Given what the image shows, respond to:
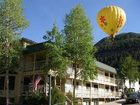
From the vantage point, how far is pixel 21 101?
46469mm

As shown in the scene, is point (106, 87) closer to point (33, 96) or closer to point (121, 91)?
point (121, 91)

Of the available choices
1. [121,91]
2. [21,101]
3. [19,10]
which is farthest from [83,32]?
[121,91]

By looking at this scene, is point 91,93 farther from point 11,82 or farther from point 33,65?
point 11,82

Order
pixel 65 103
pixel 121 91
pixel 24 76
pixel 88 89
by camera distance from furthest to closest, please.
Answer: pixel 121 91 < pixel 88 89 < pixel 24 76 < pixel 65 103

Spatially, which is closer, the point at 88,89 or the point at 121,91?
the point at 88,89

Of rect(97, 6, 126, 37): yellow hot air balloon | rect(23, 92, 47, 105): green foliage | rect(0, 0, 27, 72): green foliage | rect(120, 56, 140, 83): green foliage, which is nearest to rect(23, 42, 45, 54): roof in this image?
rect(0, 0, 27, 72): green foliage

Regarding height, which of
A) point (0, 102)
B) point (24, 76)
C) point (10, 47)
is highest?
point (10, 47)

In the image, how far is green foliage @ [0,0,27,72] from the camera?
1620 inches

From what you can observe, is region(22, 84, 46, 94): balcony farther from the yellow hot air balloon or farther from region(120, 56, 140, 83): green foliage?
region(120, 56, 140, 83): green foliage

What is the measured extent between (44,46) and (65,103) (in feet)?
26.2

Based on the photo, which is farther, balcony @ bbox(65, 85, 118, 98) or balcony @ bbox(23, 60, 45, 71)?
balcony @ bbox(65, 85, 118, 98)

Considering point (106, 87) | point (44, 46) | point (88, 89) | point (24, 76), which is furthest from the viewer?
point (106, 87)

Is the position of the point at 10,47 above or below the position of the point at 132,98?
above

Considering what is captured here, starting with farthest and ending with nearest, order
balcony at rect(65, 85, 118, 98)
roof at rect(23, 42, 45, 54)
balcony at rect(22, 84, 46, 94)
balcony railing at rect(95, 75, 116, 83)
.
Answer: balcony railing at rect(95, 75, 116, 83) < balcony at rect(65, 85, 118, 98) < roof at rect(23, 42, 45, 54) < balcony at rect(22, 84, 46, 94)
